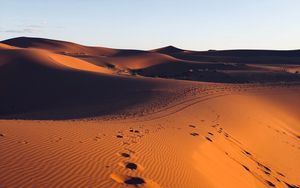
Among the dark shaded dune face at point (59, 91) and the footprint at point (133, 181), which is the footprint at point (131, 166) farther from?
the dark shaded dune face at point (59, 91)

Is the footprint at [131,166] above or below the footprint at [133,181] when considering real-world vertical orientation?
above

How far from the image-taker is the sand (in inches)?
312

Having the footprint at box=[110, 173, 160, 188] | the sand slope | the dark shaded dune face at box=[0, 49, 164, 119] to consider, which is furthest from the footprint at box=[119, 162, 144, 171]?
the dark shaded dune face at box=[0, 49, 164, 119]

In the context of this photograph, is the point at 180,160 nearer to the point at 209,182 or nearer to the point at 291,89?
the point at 209,182

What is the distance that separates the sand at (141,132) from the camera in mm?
7922

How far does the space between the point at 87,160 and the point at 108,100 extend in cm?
1258

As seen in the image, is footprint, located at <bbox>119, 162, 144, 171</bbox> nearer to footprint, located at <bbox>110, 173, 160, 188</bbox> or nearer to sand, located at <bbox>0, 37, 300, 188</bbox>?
sand, located at <bbox>0, 37, 300, 188</bbox>

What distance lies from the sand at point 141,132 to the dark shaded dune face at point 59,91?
0.06m

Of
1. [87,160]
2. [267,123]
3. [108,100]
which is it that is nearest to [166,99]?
[108,100]

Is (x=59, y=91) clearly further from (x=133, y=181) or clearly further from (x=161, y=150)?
(x=133, y=181)

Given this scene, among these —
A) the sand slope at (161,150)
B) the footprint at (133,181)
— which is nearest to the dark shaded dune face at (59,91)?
the sand slope at (161,150)

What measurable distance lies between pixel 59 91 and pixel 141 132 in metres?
13.0

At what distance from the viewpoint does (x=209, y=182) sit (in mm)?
8641

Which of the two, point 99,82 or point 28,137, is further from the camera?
point 99,82
